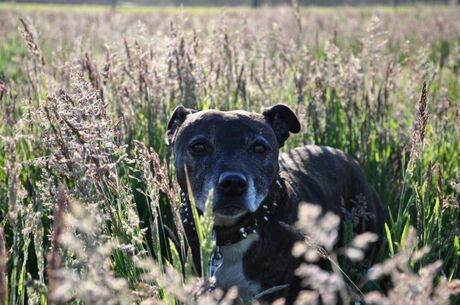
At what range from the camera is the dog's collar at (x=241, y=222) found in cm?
343

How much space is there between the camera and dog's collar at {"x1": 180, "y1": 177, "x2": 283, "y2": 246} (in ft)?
11.3

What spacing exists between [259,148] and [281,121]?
0.55 m

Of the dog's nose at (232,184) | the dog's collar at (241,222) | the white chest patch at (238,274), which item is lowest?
the white chest patch at (238,274)

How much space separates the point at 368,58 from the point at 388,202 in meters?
1.36

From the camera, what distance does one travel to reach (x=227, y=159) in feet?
11.0

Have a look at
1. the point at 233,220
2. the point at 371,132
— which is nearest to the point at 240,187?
the point at 233,220

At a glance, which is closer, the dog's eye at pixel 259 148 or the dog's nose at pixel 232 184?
the dog's nose at pixel 232 184

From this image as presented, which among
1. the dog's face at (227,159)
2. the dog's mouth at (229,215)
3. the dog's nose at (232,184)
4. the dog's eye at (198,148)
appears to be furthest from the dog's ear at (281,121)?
the dog's nose at (232,184)

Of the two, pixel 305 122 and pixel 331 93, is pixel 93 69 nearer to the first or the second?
pixel 305 122

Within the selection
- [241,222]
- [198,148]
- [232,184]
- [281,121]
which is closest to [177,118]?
[198,148]

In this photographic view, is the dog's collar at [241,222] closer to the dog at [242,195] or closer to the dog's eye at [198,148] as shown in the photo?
the dog at [242,195]

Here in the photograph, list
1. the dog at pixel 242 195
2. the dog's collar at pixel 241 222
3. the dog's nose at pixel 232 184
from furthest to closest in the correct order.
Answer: the dog's collar at pixel 241 222, the dog at pixel 242 195, the dog's nose at pixel 232 184

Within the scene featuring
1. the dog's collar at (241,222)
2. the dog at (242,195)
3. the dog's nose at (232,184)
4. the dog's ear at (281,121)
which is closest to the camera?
the dog's nose at (232,184)

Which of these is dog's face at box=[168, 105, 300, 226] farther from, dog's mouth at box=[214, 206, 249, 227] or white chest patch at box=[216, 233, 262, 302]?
white chest patch at box=[216, 233, 262, 302]
